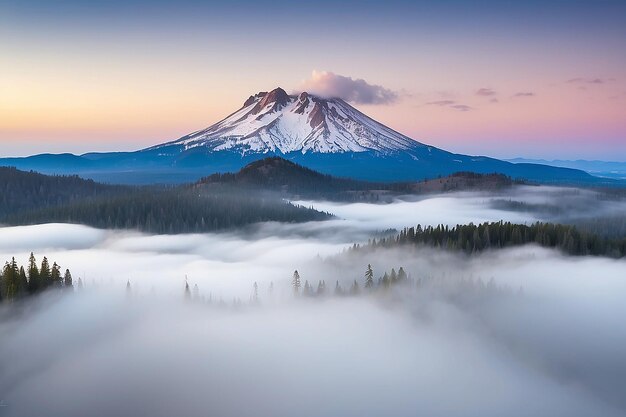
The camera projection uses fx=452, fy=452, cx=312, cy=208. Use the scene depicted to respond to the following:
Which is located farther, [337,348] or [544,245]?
[544,245]

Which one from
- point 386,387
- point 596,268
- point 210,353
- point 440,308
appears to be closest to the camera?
point 386,387

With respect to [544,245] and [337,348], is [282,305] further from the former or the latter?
[544,245]

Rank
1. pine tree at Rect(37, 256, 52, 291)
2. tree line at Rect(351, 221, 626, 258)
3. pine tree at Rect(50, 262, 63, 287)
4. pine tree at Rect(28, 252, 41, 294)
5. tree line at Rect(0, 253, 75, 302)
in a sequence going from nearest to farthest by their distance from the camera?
tree line at Rect(0, 253, 75, 302) < pine tree at Rect(28, 252, 41, 294) < pine tree at Rect(37, 256, 52, 291) < pine tree at Rect(50, 262, 63, 287) < tree line at Rect(351, 221, 626, 258)

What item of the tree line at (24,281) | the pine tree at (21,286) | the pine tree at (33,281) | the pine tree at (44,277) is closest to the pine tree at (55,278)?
the tree line at (24,281)

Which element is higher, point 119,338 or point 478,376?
point 119,338

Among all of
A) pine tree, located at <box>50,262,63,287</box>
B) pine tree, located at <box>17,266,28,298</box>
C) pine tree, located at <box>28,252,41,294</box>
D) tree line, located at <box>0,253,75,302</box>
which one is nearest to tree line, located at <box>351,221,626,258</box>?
pine tree, located at <box>50,262,63,287</box>

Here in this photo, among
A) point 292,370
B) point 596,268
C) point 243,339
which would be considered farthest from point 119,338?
point 596,268

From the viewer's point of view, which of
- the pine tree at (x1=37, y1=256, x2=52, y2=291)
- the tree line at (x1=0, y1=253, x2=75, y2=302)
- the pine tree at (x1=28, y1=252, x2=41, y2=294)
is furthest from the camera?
the pine tree at (x1=37, y1=256, x2=52, y2=291)

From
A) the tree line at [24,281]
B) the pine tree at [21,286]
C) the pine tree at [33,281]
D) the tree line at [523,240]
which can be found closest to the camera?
the tree line at [24,281]

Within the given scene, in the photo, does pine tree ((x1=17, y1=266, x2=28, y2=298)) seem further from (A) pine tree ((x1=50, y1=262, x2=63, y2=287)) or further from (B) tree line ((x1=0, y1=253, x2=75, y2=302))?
(A) pine tree ((x1=50, y1=262, x2=63, y2=287))

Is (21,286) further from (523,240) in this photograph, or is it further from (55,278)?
(523,240)

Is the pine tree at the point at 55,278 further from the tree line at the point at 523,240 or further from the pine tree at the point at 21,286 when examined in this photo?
the tree line at the point at 523,240
